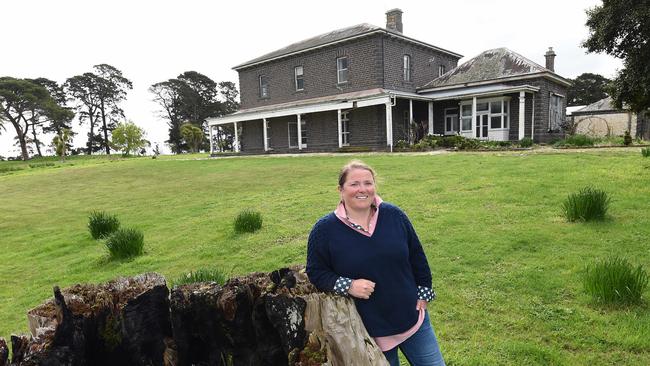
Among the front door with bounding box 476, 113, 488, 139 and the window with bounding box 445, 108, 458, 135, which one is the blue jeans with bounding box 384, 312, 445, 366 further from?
the window with bounding box 445, 108, 458, 135

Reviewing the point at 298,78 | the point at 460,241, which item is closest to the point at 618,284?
the point at 460,241

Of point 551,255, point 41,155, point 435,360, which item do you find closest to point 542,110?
point 551,255

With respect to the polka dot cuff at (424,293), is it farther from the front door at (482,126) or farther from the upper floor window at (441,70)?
the upper floor window at (441,70)

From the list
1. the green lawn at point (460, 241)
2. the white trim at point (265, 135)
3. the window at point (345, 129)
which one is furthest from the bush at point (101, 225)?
the white trim at point (265, 135)

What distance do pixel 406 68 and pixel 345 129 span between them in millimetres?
5459

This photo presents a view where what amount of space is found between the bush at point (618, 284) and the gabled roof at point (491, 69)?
22068mm

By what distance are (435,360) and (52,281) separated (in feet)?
19.2

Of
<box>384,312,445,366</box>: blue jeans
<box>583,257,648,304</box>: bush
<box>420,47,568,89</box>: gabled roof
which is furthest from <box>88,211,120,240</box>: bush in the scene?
<box>420,47,568,89</box>: gabled roof

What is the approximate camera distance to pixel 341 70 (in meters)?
26.9

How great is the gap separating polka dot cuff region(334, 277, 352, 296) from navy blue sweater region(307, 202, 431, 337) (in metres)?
0.05

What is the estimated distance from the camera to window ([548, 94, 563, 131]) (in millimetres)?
24906

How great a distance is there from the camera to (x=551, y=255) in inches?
195

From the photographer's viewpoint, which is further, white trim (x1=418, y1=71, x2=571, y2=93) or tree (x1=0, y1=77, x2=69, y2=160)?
tree (x1=0, y1=77, x2=69, y2=160)

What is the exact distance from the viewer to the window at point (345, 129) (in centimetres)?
2614
